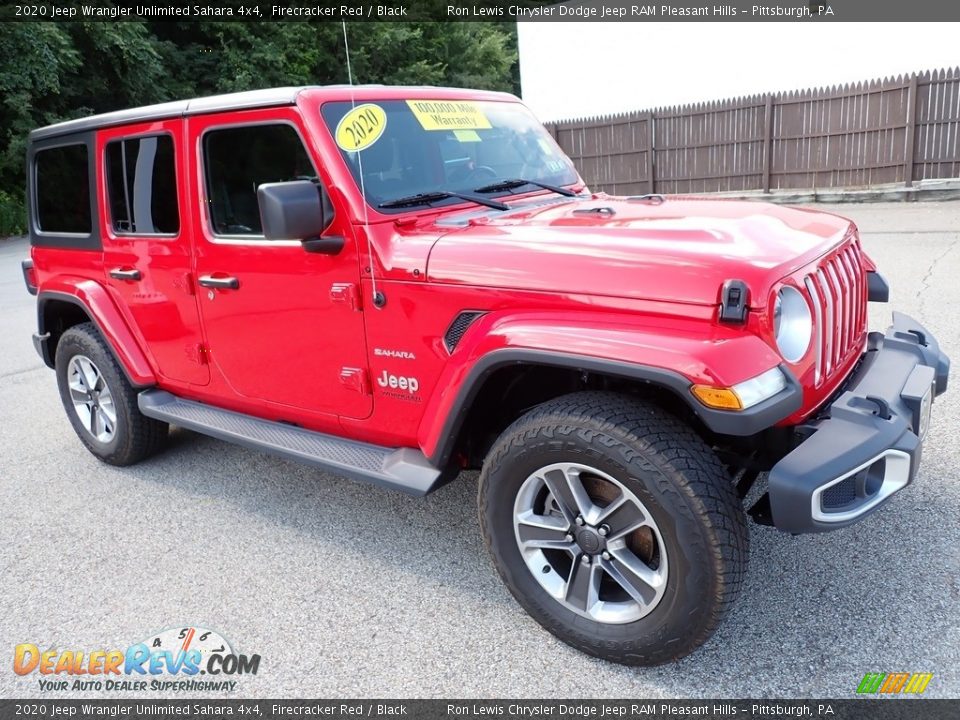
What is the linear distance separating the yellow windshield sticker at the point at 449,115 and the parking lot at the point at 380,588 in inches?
70.5

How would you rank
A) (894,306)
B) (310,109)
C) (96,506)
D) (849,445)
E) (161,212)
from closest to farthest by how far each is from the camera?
(849,445) < (310,109) < (161,212) < (96,506) < (894,306)

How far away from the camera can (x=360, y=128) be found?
3150 millimetres

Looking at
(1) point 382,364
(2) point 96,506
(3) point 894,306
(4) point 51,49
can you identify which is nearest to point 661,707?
(1) point 382,364

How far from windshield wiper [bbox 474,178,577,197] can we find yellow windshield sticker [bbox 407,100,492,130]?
32cm

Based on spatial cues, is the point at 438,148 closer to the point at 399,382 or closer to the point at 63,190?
the point at 399,382

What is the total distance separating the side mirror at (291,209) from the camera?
8.94ft

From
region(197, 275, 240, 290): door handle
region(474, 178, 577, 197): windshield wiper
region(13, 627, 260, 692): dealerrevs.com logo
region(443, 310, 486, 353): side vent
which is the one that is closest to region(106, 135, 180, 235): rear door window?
region(197, 275, 240, 290): door handle

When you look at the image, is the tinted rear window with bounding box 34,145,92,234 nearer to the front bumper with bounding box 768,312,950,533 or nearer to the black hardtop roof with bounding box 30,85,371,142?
the black hardtop roof with bounding box 30,85,371,142

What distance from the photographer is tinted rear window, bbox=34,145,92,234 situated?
14.0 feet

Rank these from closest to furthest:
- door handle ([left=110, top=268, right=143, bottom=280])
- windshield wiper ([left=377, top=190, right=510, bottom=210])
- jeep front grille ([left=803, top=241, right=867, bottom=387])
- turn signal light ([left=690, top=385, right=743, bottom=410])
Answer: turn signal light ([left=690, top=385, right=743, bottom=410]) < jeep front grille ([left=803, top=241, right=867, bottom=387]) < windshield wiper ([left=377, top=190, right=510, bottom=210]) < door handle ([left=110, top=268, right=143, bottom=280])

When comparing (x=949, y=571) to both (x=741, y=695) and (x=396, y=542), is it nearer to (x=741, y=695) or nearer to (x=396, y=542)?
(x=741, y=695)

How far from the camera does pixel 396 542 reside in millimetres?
3475

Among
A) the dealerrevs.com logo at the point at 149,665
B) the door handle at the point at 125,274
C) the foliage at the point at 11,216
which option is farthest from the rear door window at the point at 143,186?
the foliage at the point at 11,216

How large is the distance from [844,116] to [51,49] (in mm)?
19382
